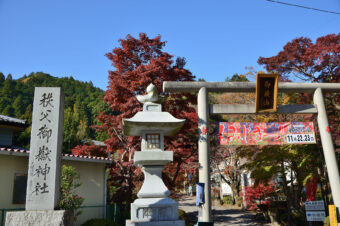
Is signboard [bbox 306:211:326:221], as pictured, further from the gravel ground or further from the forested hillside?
the forested hillside

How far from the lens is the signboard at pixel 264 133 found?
10141 millimetres

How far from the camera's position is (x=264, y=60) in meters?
14.8

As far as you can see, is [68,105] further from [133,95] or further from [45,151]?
[45,151]

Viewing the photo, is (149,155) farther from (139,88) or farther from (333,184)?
(333,184)

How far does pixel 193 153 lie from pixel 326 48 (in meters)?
8.85

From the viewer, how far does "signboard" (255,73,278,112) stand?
10320 millimetres

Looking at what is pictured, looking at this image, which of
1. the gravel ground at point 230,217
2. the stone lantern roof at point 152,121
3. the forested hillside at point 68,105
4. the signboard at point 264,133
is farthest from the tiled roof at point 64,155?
the forested hillside at point 68,105

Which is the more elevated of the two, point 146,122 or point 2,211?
point 146,122

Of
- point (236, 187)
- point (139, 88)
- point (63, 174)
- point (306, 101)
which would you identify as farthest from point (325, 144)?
point (236, 187)

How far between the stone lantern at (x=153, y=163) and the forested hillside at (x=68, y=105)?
56.4 feet

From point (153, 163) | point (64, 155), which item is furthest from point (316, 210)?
point (64, 155)

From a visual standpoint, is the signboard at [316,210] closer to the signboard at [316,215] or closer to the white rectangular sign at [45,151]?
the signboard at [316,215]

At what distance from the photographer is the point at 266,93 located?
34.1 ft

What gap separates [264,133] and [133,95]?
20.6 ft
